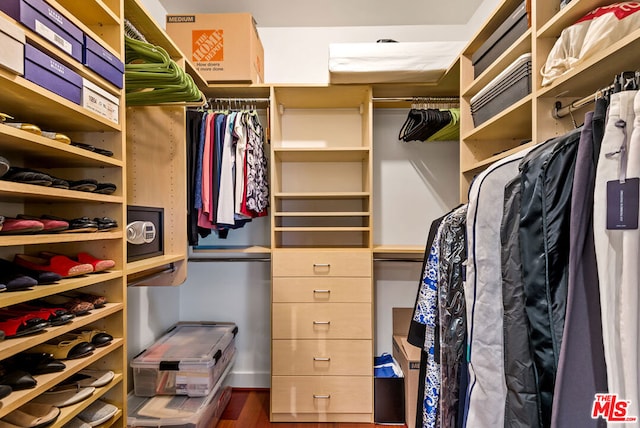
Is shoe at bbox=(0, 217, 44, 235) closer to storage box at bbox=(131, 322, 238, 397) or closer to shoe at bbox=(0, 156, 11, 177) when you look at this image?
shoe at bbox=(0, 156, 11, 177)

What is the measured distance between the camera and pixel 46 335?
77 cm

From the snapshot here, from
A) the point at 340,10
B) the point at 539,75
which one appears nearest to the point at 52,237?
the point at 539,75

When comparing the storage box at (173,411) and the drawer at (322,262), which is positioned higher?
the drawer at (322,262)

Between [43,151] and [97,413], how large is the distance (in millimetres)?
766

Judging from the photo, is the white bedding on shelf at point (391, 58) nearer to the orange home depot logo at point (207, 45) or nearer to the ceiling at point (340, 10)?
the ceiling at point (340, 10)

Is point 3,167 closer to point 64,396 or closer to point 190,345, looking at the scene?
point 64,396

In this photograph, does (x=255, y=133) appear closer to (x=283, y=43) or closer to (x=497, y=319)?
(x=283, y=43)

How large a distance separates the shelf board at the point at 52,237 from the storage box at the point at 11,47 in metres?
0.35

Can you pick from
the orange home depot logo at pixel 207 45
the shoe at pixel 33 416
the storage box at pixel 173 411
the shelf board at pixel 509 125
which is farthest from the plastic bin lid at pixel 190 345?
the shelf board at pixel 509 125

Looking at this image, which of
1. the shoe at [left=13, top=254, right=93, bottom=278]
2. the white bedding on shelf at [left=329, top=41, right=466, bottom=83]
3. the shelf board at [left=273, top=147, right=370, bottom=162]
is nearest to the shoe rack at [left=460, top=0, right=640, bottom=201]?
the white bedding on shelf at [left=329, top=41, right=466, bottom=83]

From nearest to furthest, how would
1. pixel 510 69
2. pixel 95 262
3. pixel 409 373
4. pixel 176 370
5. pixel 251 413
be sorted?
A: pixel 95 262
pixel 510 69
pixel 176 370
pixel 409 373
pixel 251 413

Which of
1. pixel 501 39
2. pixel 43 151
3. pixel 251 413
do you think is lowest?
pixel 251 413

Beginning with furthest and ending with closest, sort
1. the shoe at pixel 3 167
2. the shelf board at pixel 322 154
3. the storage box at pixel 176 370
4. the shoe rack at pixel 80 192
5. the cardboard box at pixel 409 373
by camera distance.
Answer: the shelf board at pixel 322 154 < the cardboard box at pixel 409 373 < the storage box at pixel 176 370 < the shoe rack at pixel 80 192 < the shoe at pixel 3 167

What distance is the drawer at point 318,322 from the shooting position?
1.94 metres
